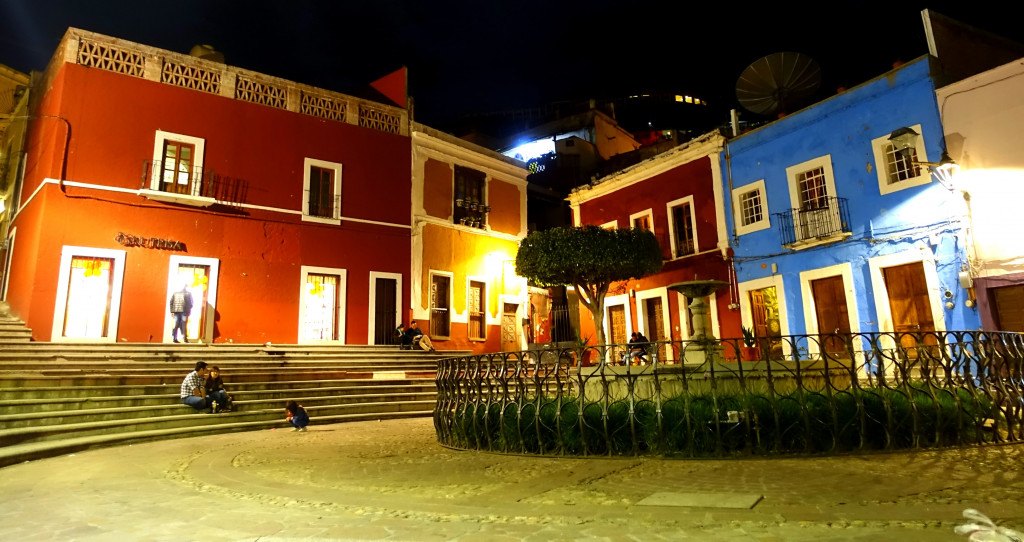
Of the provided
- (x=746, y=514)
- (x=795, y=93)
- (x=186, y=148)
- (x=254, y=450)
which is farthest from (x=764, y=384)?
(x=186, y=148)

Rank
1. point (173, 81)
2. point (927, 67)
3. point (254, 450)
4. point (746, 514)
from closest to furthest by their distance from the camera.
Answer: point (746, 514)
point (254, 450)
point (927, 67)
point (173, 81)

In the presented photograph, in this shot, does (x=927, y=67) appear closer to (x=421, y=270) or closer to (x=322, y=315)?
(x=421, y=270)

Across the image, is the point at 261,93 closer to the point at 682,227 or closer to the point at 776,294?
the point at 682,227

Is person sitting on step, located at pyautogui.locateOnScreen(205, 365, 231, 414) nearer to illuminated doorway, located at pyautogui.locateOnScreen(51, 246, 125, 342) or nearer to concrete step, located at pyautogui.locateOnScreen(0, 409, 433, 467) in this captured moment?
concrete step, located at pyautogui.locateOnScreen(0, 409, 433, 467)

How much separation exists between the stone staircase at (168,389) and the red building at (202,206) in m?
1.35

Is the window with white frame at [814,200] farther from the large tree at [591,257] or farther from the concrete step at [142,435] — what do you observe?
the concrete step at [142,435]

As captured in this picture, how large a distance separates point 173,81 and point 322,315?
7768 mm

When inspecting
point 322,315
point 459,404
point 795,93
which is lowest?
point 459,404

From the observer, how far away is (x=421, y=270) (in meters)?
19.4

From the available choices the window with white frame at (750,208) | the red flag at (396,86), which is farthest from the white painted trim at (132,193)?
the window with white frame at (750,208)

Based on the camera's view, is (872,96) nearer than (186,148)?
Yes

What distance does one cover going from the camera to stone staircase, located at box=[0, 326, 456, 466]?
27.8 feet

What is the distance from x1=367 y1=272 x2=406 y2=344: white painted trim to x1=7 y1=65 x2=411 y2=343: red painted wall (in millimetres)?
148

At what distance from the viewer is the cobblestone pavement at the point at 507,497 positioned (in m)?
3.48
